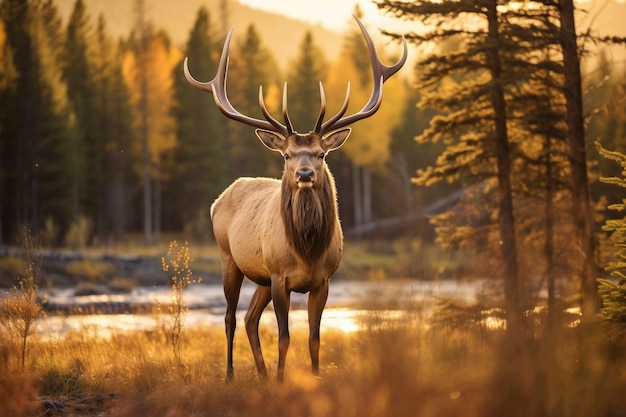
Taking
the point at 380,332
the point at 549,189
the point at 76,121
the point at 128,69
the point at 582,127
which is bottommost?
the point at 380,332

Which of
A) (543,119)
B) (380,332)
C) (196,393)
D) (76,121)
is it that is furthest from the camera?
(76,121)

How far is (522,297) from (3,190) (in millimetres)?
24232

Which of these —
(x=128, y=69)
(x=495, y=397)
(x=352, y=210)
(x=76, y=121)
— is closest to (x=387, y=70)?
(x=495, y=397)

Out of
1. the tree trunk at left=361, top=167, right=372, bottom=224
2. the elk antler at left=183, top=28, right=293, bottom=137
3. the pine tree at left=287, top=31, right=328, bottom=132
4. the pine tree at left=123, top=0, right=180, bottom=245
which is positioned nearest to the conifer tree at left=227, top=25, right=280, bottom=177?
the pine tree at left=287, top=31, right=328, bottom=132

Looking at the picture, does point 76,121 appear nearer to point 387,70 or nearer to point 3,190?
point 3,190

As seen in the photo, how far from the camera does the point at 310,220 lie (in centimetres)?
816

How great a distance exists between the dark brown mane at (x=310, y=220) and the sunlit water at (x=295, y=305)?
86cm

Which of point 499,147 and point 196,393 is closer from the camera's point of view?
point 196,393

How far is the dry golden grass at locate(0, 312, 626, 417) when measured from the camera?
6047 millimetres

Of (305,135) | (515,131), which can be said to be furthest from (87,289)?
(305,135)

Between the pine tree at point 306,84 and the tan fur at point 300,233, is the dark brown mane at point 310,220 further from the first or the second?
the pine tree at point 306,84

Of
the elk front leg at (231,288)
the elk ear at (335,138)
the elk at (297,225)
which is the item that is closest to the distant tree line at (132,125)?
the elk front leg at (231,288)

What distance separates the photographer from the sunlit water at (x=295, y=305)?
868cm

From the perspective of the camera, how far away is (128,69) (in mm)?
40719
